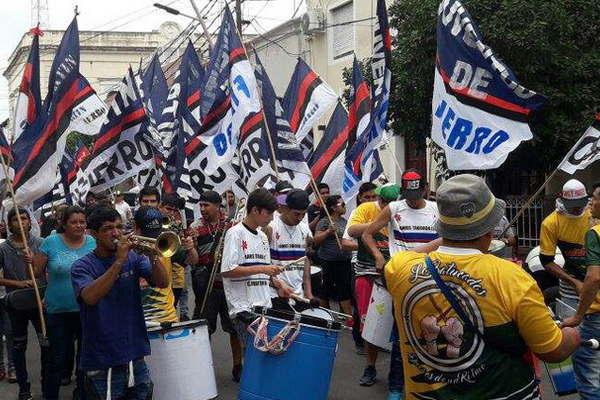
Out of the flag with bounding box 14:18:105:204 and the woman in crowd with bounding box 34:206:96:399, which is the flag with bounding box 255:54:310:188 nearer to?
the flag with bounding box 14:18:105:204

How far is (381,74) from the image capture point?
9070 millimetres

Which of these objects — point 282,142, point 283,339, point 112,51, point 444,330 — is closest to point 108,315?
point 283,339

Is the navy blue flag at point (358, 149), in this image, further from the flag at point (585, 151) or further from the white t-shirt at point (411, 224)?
the flag at point (585, 151)

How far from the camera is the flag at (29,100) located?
28.8 feet

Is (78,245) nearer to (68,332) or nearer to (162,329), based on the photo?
(68,332)

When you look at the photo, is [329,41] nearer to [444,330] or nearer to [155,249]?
[155,249]

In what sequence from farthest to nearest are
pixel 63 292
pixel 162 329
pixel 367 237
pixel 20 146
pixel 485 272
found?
pixel 20 146, pixel 367 237, pixel 63 292, pixel 162 329, pixel 485 272

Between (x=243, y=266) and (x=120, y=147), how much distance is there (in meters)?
4.45

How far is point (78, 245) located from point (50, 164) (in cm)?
179

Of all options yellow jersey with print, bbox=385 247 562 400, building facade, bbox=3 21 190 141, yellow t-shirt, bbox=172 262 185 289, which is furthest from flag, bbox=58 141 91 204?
building facade, bbox=3 21 190 141

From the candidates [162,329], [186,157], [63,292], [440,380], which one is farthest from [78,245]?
[440,380]

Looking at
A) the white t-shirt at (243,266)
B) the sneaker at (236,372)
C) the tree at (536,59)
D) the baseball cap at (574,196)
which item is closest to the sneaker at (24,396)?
the sneaker at (236,372)

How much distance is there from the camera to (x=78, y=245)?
689cm

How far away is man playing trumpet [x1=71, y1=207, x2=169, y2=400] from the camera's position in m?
5.03
